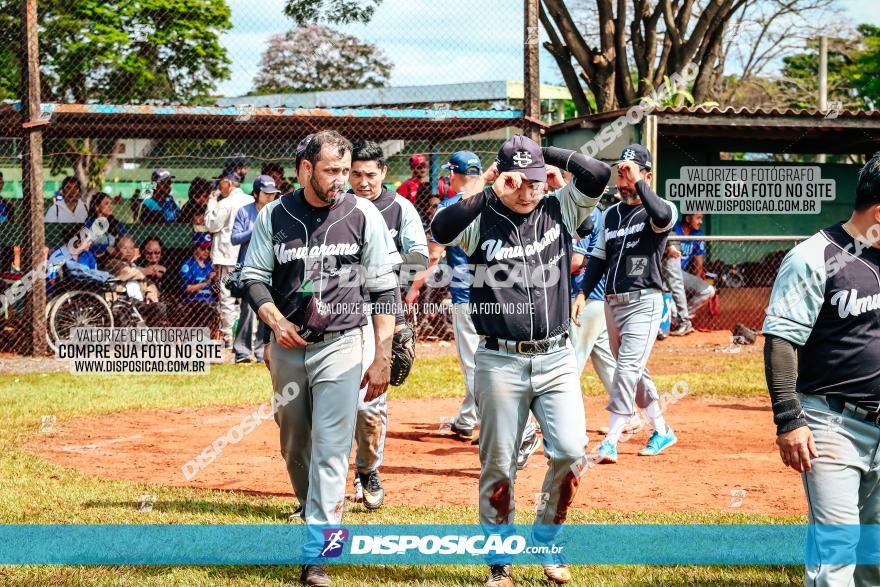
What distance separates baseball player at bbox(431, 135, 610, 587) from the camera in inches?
192

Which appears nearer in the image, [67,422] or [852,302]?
[852,302]

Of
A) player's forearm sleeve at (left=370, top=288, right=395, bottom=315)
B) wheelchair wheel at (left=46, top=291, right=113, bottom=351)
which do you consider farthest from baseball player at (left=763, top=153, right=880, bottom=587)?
wheelchair wheel at (left=46, top=291, right=113, bottom=351)

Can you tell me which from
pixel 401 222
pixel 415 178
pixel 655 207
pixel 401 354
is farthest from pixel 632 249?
pixel 415 178

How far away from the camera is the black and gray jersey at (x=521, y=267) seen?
488 cm

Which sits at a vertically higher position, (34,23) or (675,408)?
(34,23)

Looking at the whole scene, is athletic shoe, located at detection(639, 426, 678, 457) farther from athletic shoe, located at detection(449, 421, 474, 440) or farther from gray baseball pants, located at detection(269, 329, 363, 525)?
gray baseball pants, located at detection(269, 329, 363, 525)

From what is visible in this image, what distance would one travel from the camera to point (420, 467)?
300 inches

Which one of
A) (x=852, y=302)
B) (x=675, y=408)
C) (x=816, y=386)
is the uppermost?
(x=852, y=302)

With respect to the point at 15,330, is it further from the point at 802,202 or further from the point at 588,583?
the point at 802,202

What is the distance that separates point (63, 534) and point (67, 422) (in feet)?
13.2

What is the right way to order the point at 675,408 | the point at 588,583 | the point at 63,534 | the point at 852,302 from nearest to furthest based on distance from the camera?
the point at 852,302
the point at 588,583
the point at 63,534
the point at 675,408

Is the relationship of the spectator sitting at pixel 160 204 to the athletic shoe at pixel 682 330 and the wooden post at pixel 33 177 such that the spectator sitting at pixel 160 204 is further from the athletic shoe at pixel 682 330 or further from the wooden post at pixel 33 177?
the athletic shoe at pixel 682 330

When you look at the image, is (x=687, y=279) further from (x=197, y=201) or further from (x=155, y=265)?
(x=155, y=265)

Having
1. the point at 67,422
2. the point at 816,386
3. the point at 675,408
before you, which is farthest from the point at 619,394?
the point at 67,422
